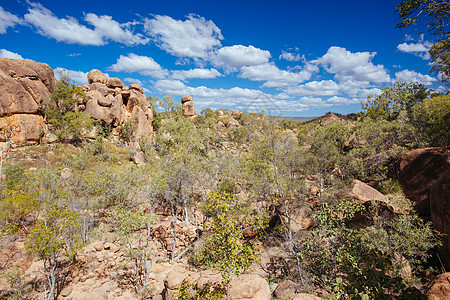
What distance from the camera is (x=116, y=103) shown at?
44.5 m

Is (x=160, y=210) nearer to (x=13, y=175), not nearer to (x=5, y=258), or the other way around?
(x=5, y=258)

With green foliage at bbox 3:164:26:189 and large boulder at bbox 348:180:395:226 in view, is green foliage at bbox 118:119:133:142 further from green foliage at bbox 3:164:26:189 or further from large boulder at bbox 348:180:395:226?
large boulder at bbox 348:180:395:226

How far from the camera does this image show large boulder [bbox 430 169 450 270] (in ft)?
29.1

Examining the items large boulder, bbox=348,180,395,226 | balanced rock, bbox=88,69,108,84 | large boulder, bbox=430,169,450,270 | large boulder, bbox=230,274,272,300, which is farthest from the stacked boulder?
large boulder, bbox=430,169,450,270

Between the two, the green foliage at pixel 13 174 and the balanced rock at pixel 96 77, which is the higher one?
the balanced rock at pixel 96 77

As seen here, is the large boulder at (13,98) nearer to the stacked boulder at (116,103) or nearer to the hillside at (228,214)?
the hillside at (228,214)

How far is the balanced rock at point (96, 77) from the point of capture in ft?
164

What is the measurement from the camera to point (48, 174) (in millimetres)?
15359

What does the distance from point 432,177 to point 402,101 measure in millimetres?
26416

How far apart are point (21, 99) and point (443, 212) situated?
4683 centimetres

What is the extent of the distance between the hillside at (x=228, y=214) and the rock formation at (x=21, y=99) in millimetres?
184

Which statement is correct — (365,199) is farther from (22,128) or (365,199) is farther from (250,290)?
(22,128)

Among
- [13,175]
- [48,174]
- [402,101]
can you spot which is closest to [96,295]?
[48,174]

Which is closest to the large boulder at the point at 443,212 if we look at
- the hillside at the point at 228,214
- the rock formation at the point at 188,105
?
the hillside at the point at 228,214
